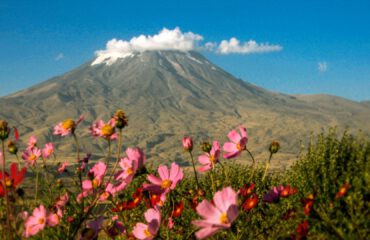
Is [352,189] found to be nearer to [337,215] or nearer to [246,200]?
[337,215]

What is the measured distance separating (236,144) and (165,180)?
727 mm

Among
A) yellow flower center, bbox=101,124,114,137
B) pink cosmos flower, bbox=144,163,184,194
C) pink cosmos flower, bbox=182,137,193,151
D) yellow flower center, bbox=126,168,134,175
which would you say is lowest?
pink cosmos flower, bbox=144,163,184,194

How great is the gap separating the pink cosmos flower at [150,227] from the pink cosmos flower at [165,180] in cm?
15

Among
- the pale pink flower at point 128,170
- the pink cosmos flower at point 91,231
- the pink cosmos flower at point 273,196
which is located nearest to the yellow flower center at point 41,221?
the pink cosmos flower at point 91,231

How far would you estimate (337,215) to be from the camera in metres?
2.52

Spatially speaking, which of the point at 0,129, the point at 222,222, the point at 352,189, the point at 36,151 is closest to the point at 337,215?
the point at 352,189

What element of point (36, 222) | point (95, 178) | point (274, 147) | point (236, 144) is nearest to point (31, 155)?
point (95, 178)

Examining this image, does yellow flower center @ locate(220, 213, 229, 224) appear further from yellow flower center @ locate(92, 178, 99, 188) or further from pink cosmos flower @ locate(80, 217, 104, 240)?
yellow flower center @ locate(92, 178, 99, 188)

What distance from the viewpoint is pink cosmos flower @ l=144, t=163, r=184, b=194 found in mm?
2709

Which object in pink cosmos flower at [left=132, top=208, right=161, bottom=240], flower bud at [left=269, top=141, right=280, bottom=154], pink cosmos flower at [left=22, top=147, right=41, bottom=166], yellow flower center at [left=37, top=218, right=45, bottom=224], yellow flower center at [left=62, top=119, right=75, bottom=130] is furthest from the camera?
pink cosmos flower at [left=22, top=147, right=41, bottom=166]

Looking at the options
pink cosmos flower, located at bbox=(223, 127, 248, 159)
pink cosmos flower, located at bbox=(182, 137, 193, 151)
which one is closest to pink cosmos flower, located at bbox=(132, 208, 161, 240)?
pink cosmos flower, located at bbox=(182, 137, 193, 151)

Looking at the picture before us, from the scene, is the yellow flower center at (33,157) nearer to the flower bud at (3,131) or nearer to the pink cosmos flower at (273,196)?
the flower bud at (3,131)

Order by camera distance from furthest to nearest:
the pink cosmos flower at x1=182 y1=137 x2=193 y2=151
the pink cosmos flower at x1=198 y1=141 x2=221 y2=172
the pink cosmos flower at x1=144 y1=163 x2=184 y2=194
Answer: the pink cosmos flower at x1=198 y1=141 x2=221 y2=172 → the pink cosmos flower at x1=182 y1=137 x2=193 y2=151 → the pink cosmos flower at x1=144 y1=163 x2=184 y2=194

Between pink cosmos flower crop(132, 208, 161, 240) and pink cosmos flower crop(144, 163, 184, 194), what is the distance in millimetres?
149
